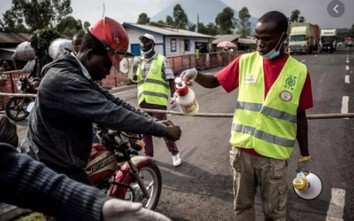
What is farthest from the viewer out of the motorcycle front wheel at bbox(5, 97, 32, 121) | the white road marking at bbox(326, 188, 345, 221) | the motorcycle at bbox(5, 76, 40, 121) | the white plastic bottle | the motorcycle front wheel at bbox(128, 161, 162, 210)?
the motorcycle front wheel at bbox(5, 97, 32, 121)

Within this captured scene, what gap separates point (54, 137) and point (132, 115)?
19.7 inches

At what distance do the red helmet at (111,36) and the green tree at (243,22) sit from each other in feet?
313

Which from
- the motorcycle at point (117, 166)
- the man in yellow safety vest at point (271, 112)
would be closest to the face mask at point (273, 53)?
the man in yellow safety vest at point (271, 112)

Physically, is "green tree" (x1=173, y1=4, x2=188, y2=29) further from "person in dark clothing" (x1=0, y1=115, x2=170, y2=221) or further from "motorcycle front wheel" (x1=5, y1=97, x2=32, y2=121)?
"person in dark clothing" (x1=0, y1=115, x2=170, y2=221)

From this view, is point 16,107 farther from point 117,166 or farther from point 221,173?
point 117,166

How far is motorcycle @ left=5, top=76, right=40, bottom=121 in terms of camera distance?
8320 mm

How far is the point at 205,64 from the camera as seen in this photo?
26.6 m

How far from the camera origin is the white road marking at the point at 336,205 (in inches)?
142

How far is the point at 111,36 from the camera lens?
2285 millimetres

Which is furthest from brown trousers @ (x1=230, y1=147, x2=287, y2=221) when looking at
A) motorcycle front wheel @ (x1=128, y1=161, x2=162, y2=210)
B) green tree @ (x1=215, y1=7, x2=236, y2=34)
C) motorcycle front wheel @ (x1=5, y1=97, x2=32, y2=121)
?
green tree @ (x1=215, y1=7, x2=236, y2=34)

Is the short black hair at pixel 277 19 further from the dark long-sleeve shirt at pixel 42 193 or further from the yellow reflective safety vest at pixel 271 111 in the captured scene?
the dark long-sleeve shirt at pixel 42 193

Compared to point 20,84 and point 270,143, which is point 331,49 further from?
point 270,143

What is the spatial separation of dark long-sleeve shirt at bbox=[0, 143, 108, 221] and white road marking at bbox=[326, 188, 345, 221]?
331 cm

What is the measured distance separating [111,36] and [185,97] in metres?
0.97
